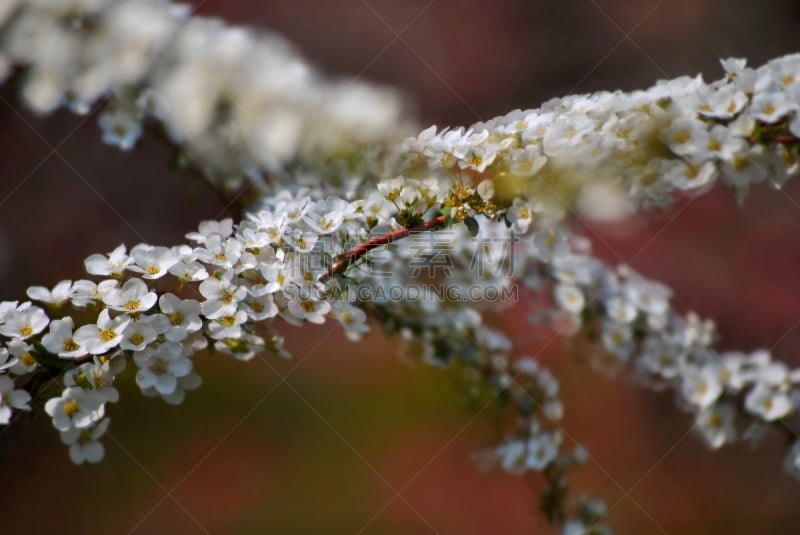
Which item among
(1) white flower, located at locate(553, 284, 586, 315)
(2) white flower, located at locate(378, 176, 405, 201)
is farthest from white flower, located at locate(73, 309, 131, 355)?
(1) white flower, located at locate(553, 284, 586, 315)

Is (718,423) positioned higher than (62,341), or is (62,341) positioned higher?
(718,423)

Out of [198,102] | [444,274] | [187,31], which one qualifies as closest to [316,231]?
[444,274]

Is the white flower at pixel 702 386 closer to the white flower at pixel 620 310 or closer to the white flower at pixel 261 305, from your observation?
the white flower at pixel 620 310

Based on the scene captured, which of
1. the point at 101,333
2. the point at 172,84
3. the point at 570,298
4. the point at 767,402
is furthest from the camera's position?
the point at 172,84

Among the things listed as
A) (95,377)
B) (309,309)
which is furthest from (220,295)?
(95,377)

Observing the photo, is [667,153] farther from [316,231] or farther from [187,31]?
[187,31]

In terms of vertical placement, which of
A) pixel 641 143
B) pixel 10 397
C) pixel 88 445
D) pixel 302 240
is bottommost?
pixel 88 445

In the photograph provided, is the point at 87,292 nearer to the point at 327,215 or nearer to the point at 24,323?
the point at 24,323
